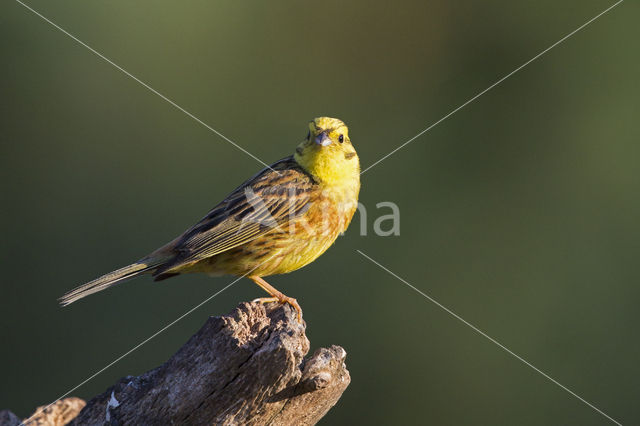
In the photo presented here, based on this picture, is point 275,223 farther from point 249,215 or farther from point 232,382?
point 232,382

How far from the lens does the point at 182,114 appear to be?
842cm

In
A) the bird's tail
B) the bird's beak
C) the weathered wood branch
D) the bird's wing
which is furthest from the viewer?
the bird's beak

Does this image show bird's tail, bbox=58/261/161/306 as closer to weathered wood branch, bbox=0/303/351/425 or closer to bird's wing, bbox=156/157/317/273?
bird's wing, bbox=156/157/317/273

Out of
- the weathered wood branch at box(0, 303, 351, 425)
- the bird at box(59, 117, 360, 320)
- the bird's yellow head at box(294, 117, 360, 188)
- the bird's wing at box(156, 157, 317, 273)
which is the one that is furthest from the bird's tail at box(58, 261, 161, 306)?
the bird's yellow head at box(294, 117, 360, 188)

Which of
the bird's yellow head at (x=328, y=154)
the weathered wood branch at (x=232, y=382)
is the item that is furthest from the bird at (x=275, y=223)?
the weathered wood branch at (x=232, y=382)

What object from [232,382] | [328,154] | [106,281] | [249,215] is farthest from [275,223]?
[232,382]

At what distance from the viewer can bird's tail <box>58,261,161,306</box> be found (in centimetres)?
455

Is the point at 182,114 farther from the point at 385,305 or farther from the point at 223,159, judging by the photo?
the point at 385,305

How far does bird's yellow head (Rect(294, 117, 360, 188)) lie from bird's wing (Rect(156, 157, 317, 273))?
0.09 meters

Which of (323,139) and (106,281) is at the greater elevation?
(323,139)

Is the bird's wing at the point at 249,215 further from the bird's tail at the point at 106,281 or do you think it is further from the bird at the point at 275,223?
the bird's tail at the point at 106,281

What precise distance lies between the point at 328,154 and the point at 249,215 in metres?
0.73

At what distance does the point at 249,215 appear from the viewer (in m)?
5.15

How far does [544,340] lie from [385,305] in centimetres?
164
